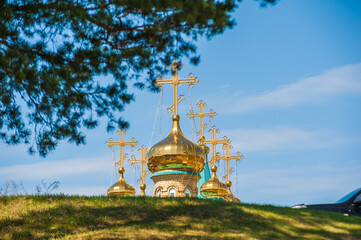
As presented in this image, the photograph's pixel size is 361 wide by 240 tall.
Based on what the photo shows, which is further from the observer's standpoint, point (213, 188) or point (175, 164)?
point (213, 188)

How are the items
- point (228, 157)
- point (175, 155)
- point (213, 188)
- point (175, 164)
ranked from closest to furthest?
point (175, 155) < point (175, 164) < point (213, 188) < point (228, 157)

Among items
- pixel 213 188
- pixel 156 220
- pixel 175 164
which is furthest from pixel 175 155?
pixel 156 220

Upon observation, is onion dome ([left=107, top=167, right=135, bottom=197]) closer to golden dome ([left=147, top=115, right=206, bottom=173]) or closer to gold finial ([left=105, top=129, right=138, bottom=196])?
gold finial ([left=105, top=129, right=138, bottom=196])

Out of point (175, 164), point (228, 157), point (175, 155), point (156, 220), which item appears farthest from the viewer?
point (228, 157)

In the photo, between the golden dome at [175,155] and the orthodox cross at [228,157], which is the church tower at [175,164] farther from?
the orthodox cross at [228,157]

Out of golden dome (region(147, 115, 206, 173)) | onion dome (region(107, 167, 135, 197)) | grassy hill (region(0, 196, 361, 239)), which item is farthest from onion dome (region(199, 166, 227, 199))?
grassy hill (region(0, 196, 361, 239))

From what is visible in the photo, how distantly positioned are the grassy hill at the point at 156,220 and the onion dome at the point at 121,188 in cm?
944

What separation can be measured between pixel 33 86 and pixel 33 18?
4.15ft

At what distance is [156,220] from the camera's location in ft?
35.3

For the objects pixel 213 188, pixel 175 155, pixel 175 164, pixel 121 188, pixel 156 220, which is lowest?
pixel 156 220

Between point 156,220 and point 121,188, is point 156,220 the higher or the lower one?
the lower one

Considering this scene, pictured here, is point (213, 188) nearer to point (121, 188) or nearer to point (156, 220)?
point (121, 188)

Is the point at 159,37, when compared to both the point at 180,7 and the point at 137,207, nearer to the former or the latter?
the point at 180,7

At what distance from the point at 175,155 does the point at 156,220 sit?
6094 millimetres
